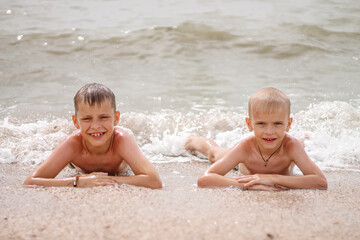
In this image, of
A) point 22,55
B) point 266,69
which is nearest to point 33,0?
point 22,55

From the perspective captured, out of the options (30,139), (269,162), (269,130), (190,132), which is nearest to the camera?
(269,130)

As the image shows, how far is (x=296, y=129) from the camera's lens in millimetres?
6234

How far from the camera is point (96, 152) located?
3.80 meters

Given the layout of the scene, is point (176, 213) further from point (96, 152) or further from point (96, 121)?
point (96, 152)

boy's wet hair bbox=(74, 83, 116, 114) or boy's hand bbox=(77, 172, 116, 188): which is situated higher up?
boy's wet hair bbox=(74, 83, 116, 114)

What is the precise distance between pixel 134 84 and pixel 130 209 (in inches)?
237

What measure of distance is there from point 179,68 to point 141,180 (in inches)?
241

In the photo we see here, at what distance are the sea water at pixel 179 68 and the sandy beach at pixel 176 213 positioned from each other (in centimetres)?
185

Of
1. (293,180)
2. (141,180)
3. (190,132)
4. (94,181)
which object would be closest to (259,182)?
(293,180)

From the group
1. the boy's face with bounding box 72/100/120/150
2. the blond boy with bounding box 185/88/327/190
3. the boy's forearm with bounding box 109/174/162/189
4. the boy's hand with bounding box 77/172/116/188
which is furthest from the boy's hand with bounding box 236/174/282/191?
the boy's face with bounding box 72/100/120/150

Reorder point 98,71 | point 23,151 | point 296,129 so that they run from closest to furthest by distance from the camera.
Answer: point 23,151
point 296,129
point 98,71

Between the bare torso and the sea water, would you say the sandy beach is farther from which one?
the sea water

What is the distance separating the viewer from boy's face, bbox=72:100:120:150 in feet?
11.3

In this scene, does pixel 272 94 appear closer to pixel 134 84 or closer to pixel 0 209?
pixel 0 209
